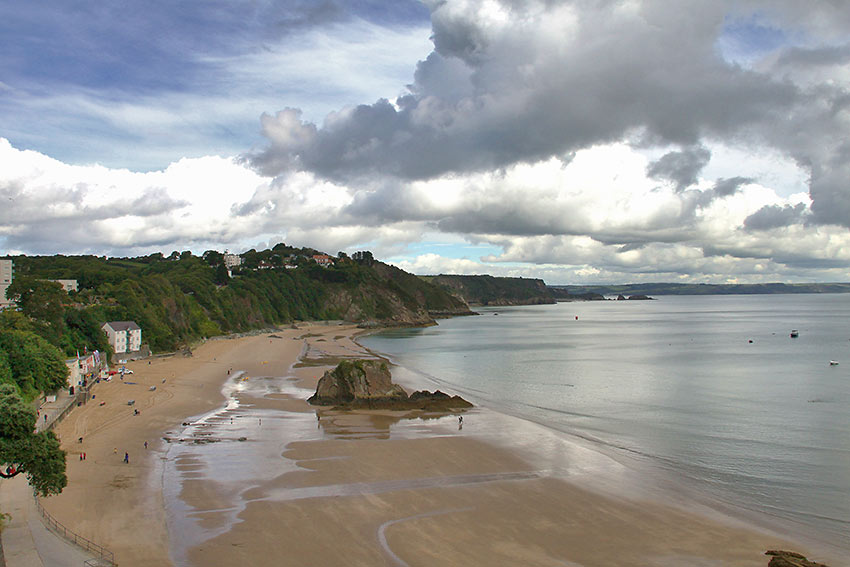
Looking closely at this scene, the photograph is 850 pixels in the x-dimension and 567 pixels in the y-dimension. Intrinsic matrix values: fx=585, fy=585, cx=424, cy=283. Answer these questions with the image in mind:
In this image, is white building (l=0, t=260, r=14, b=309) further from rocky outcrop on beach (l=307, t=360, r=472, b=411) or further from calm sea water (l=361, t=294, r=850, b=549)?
rocky outcrop on beach (l=307, t=360, r=472, b=411)

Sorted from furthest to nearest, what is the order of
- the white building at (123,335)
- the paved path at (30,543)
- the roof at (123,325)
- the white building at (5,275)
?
the white building at (5,275) → the roof at (123,325) → the white building at (123,335) → the paved path at (30,543)

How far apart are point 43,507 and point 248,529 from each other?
30.0 ft

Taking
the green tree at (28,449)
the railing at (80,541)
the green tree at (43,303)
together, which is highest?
the green tree at (43,303)

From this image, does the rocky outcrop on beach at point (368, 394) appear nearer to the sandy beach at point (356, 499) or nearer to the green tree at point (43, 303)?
the sandy beach at point (356, 499)

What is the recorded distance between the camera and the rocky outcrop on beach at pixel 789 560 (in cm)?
2133

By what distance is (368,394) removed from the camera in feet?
174

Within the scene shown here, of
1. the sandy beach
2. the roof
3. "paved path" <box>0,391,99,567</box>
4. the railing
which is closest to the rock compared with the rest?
the sandy beach

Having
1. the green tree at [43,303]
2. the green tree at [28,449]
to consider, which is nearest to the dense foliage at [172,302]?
the green tree at [43,303]

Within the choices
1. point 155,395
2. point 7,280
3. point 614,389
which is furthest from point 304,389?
point 7,280

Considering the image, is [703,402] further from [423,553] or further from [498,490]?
[423,553]

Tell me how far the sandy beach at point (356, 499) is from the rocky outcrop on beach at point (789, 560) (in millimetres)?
782

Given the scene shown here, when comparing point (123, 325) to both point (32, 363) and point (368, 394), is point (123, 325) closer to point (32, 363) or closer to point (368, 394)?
point (32, 363)

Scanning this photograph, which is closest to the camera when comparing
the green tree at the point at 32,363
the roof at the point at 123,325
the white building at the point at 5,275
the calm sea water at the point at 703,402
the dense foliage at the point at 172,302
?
the calm sea water at the point at 703,402

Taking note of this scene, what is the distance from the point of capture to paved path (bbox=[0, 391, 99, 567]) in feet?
64.6
